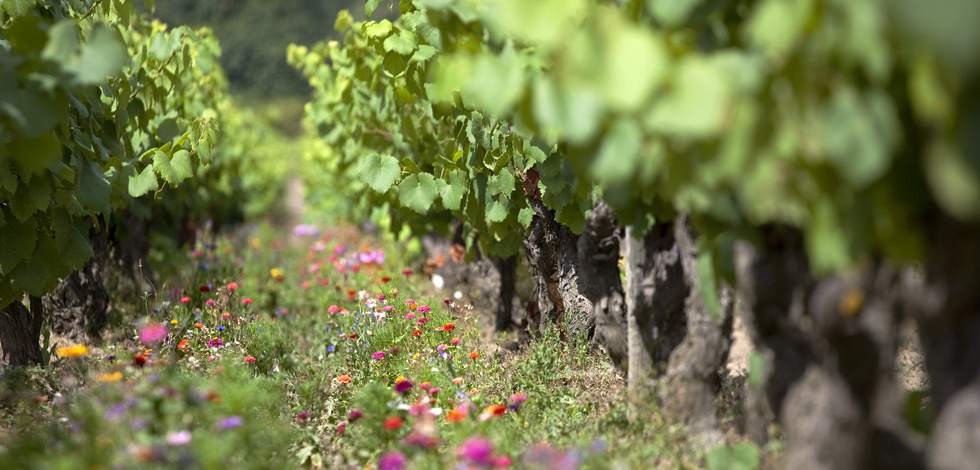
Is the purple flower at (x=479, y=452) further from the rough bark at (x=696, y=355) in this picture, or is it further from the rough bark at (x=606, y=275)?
the rough bark at (x=606, y=275)

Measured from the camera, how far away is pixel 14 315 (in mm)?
2932

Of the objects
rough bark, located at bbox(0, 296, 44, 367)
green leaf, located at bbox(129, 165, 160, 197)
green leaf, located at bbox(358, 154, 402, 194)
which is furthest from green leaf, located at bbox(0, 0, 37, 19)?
green leaf, located at bbox(358, 154, 402, 194)

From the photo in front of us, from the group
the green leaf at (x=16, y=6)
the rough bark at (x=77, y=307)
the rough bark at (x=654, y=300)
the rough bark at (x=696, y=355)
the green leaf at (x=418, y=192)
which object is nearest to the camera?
the rough bark at (x=696, y=355)

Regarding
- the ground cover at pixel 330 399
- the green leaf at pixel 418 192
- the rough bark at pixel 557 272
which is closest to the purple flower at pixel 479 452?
the ground cover at pixel 330 399

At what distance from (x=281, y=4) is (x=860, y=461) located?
37232 mm

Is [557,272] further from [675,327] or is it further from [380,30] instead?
[380,30]

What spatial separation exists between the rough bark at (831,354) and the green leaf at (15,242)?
9.43ft

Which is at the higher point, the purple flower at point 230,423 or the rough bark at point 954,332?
the purple flower at point 230,423

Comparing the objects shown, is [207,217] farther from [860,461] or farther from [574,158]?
[860,461]

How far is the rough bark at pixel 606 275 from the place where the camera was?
2.44m

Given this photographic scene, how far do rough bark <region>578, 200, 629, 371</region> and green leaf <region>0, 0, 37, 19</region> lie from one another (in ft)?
8.07

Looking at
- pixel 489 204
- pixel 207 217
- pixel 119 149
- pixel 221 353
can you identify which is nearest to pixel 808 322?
pixel 489 204

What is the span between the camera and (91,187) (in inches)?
102

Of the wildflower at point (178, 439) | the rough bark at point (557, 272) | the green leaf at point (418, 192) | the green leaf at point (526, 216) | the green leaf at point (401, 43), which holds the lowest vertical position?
the wildflower at point (178, 439)
